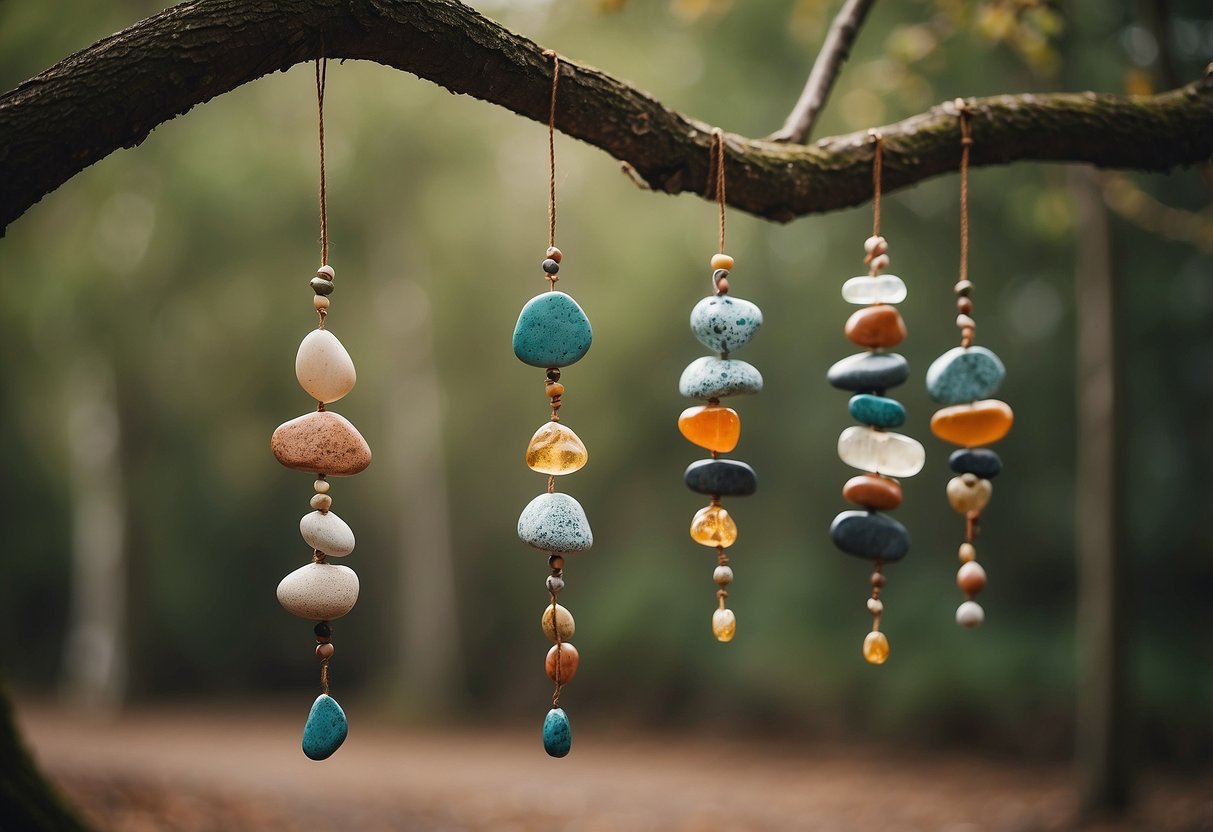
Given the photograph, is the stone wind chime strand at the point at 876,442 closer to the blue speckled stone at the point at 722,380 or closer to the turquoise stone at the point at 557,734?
the blue speckled stone at the point at 722,380

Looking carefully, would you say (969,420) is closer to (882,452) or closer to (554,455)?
(882,452)

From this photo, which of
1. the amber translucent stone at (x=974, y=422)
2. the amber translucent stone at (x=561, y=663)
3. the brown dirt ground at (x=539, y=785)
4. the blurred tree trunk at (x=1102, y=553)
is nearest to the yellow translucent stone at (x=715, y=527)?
the amber translucent stone at (x=561, y=663)

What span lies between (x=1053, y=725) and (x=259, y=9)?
6712mm

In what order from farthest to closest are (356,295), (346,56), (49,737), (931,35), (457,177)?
(356,295)
(457,177)
(49,737)
(931,35)
(346,56)

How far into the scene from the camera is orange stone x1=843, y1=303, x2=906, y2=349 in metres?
1.76

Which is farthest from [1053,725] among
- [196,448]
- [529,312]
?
[196,448]

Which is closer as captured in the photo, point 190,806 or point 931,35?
point 931,35

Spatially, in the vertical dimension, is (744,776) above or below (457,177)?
below

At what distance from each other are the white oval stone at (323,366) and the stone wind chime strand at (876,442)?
0.94 meters

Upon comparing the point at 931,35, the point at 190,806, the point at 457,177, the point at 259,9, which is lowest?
the point at 190,806

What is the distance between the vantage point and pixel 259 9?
56.4 inches

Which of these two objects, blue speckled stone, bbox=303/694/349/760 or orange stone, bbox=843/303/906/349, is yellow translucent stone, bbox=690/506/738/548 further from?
blue speckled stone, bbox=303/694/349/760

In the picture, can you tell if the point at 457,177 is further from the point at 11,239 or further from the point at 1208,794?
the point at 1208,794

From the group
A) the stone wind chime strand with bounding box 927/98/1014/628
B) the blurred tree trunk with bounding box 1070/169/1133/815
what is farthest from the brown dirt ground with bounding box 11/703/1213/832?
the stone wind chime strand with bounding box 927/98/1014/628
